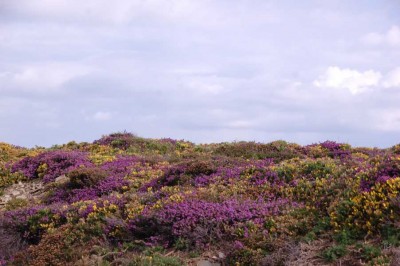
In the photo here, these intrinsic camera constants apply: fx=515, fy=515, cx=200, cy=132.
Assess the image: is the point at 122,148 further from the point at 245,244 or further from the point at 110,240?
the point at 245,244

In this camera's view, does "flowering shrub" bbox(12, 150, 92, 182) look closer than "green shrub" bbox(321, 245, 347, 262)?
No

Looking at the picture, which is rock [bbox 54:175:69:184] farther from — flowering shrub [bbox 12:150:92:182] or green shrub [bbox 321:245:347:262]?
green shrub [bbox 321:245:347:262]

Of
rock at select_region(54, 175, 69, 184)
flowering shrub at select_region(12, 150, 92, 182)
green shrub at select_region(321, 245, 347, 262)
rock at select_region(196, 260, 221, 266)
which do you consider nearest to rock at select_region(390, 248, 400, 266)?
green shrub at select_region(321, 245, 347, 262)

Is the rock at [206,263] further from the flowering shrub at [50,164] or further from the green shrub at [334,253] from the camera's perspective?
the flowering shrub at [50,164]

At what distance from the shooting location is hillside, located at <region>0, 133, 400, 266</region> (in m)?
10.6

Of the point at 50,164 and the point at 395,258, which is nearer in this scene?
the point at 395,258

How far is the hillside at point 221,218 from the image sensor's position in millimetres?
10578

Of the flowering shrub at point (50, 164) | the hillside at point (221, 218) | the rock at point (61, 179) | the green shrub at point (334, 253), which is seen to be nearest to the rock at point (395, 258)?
the hillside at point (221, 218)

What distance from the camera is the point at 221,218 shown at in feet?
39.9

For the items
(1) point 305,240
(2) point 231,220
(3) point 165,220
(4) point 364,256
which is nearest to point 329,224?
(1) point 305,240

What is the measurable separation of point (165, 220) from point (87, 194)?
20.1ft

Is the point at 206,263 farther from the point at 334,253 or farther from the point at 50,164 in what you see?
the point at 50,164

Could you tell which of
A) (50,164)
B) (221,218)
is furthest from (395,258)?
(50,164)

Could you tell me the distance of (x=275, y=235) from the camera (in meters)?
11.3
